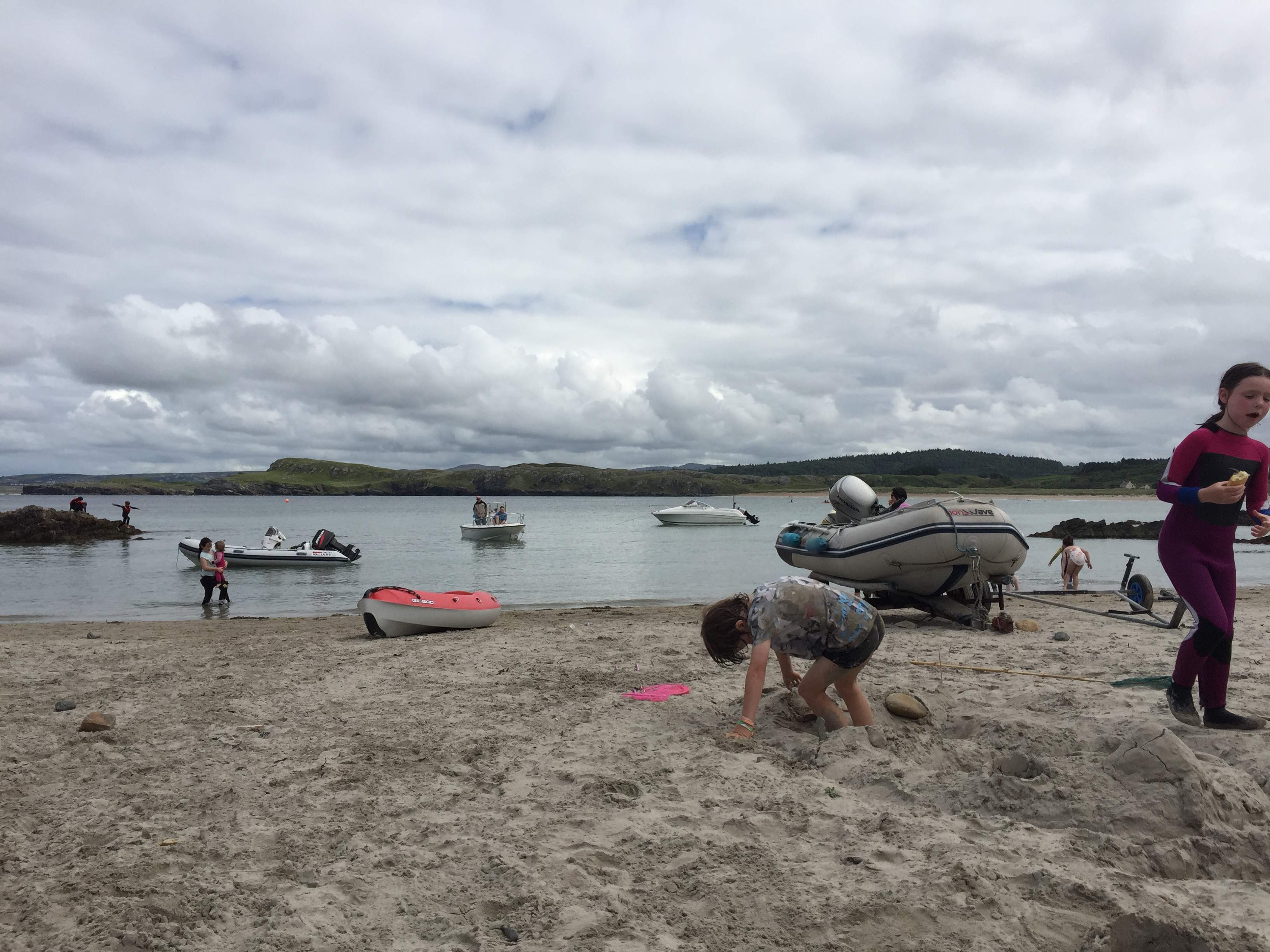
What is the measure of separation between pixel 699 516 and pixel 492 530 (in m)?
25.7

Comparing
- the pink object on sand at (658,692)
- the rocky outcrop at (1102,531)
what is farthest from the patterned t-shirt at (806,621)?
the rocky outcrop at (1102,531)

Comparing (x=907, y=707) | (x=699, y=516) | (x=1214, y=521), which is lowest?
(x=699, y=516)

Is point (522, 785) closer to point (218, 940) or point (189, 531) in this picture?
point (218, 940)

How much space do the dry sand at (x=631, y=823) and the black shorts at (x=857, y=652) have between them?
442mm

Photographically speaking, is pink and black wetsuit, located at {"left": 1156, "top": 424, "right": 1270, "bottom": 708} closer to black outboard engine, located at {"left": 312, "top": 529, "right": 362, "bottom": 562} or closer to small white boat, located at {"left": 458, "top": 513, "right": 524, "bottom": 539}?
black outboard engine, located at {"left": 312, "top": 529, "right": 362, "bottom": 562}

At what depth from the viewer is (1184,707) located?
4.66 m

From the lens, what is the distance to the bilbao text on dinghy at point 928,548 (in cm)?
1017

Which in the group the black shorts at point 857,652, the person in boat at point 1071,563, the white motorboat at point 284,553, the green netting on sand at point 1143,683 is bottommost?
the white motorboat at point 284,553

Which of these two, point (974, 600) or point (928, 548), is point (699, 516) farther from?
point (928, 548)

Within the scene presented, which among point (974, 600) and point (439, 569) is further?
point (439, 569)

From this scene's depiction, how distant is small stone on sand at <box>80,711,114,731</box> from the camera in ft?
18.0

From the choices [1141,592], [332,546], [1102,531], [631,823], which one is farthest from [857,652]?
[1102,531]

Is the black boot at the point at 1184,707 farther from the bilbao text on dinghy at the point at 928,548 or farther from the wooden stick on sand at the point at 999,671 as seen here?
the bilbao text on dinghy at the point at 928,548

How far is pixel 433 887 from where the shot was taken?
3.19m
